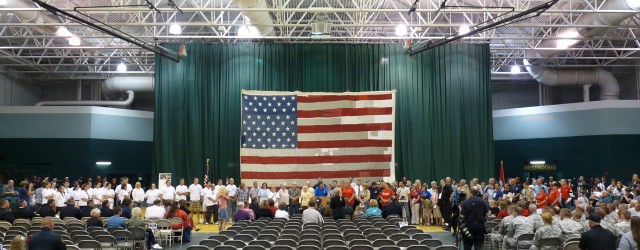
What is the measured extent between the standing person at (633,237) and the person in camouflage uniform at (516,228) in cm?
360

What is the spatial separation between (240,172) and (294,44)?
588 cm

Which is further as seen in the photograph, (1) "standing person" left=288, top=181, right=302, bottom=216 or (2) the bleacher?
(1) "standing person" left=288, top=181, right=302, bottom=216

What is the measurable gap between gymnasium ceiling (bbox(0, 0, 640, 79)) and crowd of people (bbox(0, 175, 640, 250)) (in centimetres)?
560

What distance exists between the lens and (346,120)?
988 inches

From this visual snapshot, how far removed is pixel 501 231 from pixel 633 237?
14.5ft

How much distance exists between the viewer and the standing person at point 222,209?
1781cm

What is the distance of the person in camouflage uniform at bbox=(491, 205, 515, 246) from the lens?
39.3 ft

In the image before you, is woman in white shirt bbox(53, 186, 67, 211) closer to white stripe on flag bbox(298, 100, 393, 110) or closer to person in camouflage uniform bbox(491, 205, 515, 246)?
white stripe on flag bbox(298, 100, 393, 110)

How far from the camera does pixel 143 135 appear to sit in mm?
32969

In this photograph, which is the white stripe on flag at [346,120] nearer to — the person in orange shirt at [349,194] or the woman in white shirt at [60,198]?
the person in orange shirt at [349,194]

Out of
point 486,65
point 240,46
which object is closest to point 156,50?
point 240,46

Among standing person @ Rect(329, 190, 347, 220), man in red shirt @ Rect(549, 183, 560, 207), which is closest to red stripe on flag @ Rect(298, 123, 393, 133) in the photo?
man in red shirt @ Rect(549, 183, 560, 207)

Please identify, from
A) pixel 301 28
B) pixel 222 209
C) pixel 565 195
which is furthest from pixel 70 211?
pixel 301 28

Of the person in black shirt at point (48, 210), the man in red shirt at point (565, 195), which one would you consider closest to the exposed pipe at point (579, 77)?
the man in red shirt at point (565, 195)
